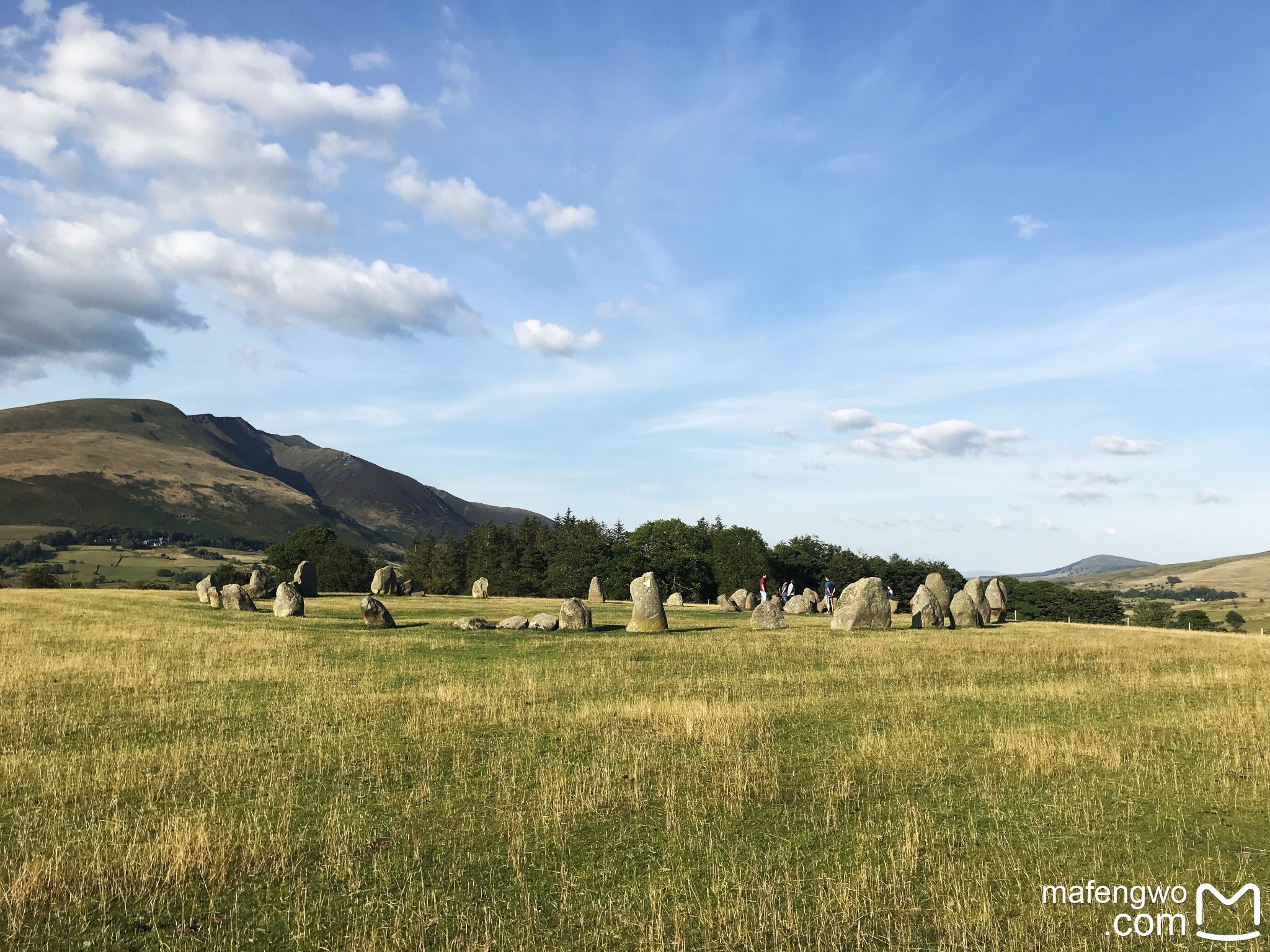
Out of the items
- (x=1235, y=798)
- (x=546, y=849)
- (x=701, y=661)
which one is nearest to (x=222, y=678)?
(x=701, y=661)

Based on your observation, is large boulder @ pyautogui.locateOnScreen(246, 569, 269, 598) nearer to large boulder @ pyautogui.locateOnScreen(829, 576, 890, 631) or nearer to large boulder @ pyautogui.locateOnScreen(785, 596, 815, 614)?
large boulder @ pyautogui.locateOnScreen(785, 596, 815, 614)

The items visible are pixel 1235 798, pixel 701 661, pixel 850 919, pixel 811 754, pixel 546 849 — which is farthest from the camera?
pixel 701 661

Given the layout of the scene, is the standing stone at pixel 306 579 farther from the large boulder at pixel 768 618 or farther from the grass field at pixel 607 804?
the grass field at pixel 607 804

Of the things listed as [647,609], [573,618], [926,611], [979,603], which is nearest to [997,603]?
[979,603]

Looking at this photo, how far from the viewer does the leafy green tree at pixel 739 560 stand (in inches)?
3438

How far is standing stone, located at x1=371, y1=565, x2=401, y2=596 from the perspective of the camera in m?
64.4

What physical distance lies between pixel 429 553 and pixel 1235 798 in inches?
4055

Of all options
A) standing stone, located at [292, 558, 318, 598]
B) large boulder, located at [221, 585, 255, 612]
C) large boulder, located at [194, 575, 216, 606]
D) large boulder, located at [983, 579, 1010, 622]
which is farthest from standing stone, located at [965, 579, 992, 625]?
standing stone, located at [292, 558, 318, 598]

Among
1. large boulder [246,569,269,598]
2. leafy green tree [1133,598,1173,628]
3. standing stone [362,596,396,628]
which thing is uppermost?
large boulder [246,569,269,598]

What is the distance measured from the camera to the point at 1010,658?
80.3 ft

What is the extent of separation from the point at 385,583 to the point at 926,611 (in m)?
44.6

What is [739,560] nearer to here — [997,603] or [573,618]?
[997,603]

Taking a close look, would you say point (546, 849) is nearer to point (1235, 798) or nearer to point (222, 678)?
point (1235, 798)

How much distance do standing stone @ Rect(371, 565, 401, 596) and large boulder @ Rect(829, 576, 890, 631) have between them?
4119cm
